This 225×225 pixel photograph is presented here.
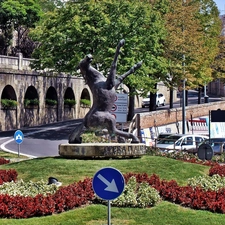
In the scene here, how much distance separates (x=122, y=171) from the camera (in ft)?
52.0

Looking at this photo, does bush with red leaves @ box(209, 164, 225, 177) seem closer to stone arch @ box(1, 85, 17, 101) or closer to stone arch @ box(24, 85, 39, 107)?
stone arch @ box(1, 85, 17, 101)

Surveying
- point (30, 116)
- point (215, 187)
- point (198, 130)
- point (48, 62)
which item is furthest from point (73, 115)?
point (215, 187)

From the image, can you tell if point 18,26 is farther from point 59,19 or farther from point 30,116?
point 59,19

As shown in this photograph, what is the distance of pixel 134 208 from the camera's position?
42.1 feet

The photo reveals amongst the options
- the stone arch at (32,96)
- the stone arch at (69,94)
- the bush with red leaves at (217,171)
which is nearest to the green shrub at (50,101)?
the stone arch at (32,96)

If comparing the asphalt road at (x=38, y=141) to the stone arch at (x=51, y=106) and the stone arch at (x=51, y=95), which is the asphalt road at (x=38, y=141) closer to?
the stone arch at (x=51, y=106)

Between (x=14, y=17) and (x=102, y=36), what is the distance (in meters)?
20.9

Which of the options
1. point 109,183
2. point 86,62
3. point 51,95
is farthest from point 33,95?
point 109,183

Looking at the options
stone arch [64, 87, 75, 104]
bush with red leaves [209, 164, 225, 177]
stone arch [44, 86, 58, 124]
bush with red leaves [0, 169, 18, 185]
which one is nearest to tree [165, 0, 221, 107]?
stone arch [44, 86, 58, 124]

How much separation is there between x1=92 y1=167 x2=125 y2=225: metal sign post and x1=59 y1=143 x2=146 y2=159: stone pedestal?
7.31m

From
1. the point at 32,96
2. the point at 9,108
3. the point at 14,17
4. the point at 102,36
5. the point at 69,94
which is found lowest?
the point at 9,108

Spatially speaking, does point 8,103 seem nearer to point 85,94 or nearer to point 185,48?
point 185,48

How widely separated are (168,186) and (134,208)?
4.87 feet

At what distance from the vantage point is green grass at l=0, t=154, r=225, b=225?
1208cm
